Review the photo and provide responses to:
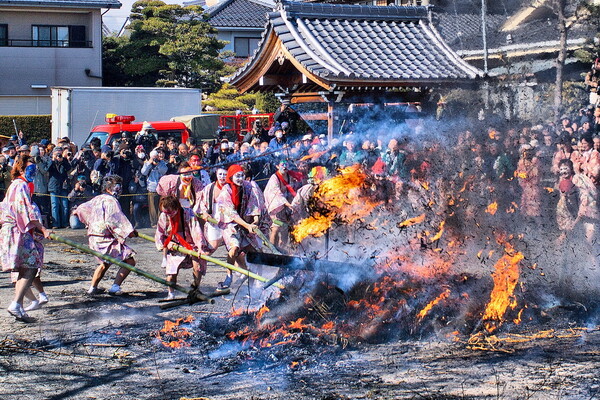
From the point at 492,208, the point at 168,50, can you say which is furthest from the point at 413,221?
the point at 168,50

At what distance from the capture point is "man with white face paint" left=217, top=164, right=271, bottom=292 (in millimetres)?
9312

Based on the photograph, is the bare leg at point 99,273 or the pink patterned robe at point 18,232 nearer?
the pink patterned robe at point 18,232

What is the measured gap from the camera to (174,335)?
7.42 meters

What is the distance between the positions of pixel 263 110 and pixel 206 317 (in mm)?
19169

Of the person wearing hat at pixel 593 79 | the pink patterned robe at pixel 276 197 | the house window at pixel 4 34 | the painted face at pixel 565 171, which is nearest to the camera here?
the painted face at pixel 565 171

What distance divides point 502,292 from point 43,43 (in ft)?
88.7

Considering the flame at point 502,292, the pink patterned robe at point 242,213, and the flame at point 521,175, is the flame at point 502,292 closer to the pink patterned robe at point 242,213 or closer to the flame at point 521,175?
the flame at point 521,175

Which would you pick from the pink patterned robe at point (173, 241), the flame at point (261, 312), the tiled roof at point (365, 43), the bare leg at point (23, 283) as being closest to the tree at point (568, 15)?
the tiled roof at point (365, 43)

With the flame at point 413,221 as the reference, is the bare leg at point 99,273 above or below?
below

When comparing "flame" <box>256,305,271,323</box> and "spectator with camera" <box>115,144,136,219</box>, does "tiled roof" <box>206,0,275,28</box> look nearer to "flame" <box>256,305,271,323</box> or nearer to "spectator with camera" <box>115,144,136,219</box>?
"spectator with camera" <box>115,144,136,219</box>

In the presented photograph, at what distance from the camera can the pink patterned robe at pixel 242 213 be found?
932cm

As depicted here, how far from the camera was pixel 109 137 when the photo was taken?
1762 centimetres

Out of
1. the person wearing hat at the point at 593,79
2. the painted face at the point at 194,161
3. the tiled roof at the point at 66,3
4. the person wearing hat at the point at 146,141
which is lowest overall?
the painted face at the point at 194,161

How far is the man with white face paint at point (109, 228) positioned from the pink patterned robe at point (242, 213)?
1.06 metres
